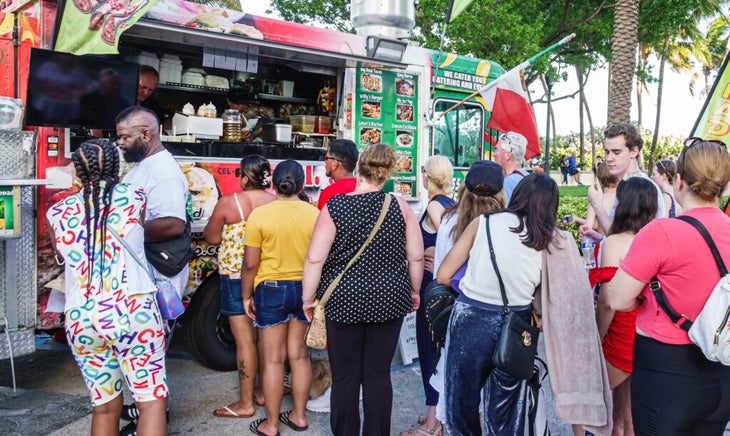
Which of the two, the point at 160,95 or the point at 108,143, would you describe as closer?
the point at 108,143

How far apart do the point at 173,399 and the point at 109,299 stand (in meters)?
2.17

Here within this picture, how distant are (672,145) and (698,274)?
124ft

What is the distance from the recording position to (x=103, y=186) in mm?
2920

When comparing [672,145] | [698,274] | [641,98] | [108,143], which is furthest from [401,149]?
[641,98]

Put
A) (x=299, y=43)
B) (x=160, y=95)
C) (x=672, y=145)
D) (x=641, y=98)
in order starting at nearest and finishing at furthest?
(x=299, y=43)
(x=160, y=95)
(x=672, y=145)
(x=641, y=98)

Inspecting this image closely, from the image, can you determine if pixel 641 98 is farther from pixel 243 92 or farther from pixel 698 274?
pixel 698 274

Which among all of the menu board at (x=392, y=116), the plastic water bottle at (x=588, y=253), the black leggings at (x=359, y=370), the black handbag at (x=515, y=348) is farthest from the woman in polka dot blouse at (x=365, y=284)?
the menu board at (x=392, y=116)

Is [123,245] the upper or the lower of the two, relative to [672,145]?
lower

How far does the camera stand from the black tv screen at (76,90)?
4207 mm

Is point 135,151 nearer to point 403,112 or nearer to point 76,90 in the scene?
point 76,90

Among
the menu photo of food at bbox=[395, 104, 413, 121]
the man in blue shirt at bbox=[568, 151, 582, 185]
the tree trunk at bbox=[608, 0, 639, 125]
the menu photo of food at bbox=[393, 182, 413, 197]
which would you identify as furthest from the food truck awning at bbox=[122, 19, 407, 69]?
the man in blue shirt at bbox=[568, 151, 582, 185]

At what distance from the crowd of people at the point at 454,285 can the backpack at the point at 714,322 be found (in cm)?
4

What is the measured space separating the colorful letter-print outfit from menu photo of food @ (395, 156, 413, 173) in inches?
149

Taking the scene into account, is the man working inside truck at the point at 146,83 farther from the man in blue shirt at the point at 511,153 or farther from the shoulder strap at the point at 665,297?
the shoulder strap at the point at 665,297
